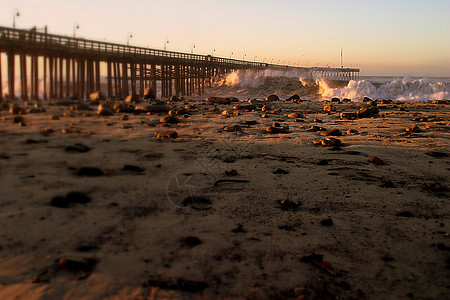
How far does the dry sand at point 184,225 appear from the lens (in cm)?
196

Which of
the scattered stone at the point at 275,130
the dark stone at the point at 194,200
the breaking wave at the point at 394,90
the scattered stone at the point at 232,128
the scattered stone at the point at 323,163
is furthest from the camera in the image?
the breaking wave at the point at 394,90

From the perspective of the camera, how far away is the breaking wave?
29.6 m

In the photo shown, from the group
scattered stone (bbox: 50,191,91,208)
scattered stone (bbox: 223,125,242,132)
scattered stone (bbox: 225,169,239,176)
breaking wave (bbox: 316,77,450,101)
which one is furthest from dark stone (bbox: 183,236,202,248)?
breaking wave (bbox: 316,77,450,101)

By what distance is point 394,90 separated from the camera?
30719 millimetres

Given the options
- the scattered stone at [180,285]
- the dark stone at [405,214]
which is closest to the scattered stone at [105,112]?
the scattered stone at [180,285]

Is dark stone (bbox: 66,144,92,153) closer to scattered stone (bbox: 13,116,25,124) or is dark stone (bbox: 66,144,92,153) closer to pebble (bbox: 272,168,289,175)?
scattered stone (bbox: 13,116,25,124)

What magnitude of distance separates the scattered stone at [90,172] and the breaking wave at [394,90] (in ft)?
98.0

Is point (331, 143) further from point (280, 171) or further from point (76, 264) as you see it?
point (76, 264)

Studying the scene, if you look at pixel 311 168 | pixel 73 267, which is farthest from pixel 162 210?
pixel 311 168

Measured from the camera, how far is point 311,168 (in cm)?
547

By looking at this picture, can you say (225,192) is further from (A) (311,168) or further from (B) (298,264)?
(A) (311,168)

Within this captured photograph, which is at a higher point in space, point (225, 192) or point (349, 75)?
point (349, 75)

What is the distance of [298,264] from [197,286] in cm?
87

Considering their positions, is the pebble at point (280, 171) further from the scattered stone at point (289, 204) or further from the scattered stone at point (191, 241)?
the scattered stone at point (191, 241)
